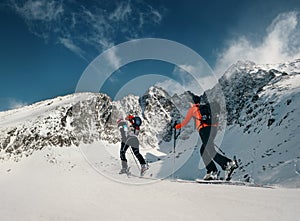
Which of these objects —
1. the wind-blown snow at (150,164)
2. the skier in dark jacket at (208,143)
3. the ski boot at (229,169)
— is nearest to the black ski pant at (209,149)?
the skier in dark jacket at (208,143)

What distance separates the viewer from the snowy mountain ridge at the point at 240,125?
53.2 ft

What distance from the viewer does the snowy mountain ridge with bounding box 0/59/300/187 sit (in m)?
16.2

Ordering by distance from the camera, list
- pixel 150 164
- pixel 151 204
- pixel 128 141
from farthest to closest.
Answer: pixel 150 164, pixel 128 141, pixel 151 204

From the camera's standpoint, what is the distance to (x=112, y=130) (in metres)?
64.8

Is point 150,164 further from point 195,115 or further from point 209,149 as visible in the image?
point 195,115

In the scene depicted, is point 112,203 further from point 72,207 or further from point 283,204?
point 283,204

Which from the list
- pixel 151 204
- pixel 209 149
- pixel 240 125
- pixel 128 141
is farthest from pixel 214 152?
pixel 240 125

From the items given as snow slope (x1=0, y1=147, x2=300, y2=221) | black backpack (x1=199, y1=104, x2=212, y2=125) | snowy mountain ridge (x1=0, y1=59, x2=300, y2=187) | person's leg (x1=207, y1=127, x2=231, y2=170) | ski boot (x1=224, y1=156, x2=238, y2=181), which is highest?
snowy mountain ridge (x1=0, y1=59, x2=300, y2=187)

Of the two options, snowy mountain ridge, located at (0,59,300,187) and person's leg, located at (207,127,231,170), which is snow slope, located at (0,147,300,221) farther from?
snowy mountain ridge, located at (0,59,300,187)

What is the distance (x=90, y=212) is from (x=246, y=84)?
57608 millimetres

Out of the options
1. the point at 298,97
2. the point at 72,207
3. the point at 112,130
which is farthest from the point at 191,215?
the point at 112,130

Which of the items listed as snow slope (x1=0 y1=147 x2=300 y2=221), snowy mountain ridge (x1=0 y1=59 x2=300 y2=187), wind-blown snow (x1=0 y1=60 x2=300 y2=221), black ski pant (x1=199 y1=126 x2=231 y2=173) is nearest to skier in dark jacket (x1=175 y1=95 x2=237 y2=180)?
black ski pant (x1=199 y1=126 x2=231 y2=173)

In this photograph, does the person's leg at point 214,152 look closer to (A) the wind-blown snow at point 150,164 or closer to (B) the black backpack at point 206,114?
(B) the black backpack at point 206,114

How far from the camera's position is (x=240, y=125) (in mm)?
35812
